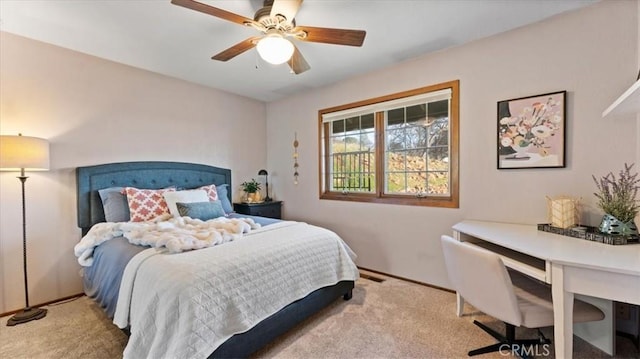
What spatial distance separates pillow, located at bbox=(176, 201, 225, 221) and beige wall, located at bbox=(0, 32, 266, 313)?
1007 millimetres

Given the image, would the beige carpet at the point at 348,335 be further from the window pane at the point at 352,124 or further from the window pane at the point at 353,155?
the window pane at the point at 352,124

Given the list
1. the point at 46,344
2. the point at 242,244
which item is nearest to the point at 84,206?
the point at 46,344

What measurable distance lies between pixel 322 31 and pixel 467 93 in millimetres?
1599

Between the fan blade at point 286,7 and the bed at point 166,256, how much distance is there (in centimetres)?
157

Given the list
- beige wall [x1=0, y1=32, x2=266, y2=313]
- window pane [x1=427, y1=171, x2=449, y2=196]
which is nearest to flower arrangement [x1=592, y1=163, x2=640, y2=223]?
window pane [x1=427, y1=171, x2=449, y2=196]

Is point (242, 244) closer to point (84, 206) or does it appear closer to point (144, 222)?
point (144, 222)

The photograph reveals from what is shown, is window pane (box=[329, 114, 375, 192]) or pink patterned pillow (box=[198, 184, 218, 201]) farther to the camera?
window pane (box=[329, 114, 375, 192])

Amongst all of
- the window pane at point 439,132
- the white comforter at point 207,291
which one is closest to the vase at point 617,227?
the window pane at point 439,132

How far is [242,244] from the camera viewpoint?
197 cm

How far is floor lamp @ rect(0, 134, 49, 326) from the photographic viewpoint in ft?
7.07

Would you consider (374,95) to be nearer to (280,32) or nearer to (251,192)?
(280,32)

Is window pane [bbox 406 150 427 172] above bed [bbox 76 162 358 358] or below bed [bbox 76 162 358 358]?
above

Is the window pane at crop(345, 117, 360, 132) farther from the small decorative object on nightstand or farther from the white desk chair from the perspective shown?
the white desk chair

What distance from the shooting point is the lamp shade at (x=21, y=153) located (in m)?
2.15
